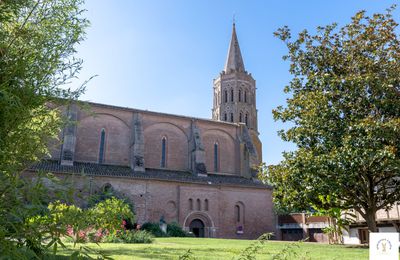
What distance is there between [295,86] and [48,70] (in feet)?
46.5

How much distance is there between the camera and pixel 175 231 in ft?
91.0

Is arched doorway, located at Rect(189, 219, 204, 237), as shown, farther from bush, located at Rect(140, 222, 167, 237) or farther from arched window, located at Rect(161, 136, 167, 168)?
arched window, located at Rect(161, 136, 167, 168)

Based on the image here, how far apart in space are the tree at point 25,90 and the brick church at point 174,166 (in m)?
21.5

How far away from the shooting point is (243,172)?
3891 centimetres

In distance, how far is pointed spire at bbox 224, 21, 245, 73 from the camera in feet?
170

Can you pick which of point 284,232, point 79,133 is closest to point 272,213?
point 284,232

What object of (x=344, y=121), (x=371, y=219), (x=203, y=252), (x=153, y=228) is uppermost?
(x=344, y=121)

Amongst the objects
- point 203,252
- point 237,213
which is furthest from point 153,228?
point 203,252

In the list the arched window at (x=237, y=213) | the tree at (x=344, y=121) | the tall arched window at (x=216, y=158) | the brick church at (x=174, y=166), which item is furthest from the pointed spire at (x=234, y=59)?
the tree at (x=344, y=121)

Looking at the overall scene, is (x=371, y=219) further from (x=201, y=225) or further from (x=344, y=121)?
(x=201, y=225)

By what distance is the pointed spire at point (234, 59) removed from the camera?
170ft

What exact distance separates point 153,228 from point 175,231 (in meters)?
1.72

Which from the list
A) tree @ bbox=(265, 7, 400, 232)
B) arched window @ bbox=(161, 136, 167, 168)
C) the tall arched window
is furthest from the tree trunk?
the tall arched window

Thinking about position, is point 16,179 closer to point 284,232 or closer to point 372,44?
point 372,44
